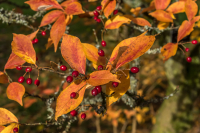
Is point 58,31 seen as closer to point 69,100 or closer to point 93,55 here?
point 93,55

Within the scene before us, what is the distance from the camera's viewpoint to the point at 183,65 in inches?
85.7

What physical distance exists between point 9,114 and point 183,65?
2.19m

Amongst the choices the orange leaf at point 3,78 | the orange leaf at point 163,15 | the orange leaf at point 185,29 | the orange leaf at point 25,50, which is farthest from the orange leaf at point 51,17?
the orange leaf at point 185,29

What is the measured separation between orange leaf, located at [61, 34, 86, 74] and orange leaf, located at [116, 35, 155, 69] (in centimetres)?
16

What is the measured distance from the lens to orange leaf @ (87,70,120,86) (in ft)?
1.82

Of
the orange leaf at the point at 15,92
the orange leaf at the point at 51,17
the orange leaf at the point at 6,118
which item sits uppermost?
the orange leaf at the point at 51,17

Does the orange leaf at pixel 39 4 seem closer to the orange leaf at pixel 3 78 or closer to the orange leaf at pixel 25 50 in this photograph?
the orange leaf at pixel 25 50

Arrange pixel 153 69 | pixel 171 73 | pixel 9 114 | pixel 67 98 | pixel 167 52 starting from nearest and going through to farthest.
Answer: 1. pixel 67 98
2. pixel 9 114
3. pixel 167 52
4. pixel 171 73
5. pixel 153 69

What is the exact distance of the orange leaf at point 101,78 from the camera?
1.82 ft

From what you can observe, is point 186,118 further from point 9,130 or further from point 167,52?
point 9,130

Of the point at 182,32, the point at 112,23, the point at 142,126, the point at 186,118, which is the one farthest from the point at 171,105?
the point at 112,23

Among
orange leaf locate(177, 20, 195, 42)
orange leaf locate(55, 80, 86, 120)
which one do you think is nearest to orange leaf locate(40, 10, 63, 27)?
orange leaf locate(55, 80, 86, 120)

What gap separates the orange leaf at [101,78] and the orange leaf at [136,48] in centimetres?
8

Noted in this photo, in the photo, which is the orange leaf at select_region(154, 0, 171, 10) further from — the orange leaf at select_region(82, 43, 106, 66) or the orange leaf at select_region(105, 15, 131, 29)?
the orange leaf at select_region(82, 43, 106, 66)
